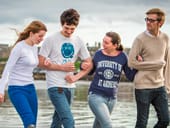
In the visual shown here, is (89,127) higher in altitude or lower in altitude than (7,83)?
lower

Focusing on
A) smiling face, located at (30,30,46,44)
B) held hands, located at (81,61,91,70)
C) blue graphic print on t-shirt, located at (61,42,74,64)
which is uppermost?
smiling face, located at (30,30,46,44)

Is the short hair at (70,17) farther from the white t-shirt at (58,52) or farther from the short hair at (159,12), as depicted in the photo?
the short hair at (159,12)

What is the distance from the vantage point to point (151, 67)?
27.2 ft

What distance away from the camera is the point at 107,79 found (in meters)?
8.09

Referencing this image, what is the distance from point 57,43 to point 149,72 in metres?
1.30

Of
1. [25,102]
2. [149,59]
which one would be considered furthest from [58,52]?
[149,59]

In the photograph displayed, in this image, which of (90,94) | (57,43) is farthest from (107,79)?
(57,43)

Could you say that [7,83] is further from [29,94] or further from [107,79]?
[107,79]

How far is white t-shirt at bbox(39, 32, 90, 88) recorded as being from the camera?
816 centimetres

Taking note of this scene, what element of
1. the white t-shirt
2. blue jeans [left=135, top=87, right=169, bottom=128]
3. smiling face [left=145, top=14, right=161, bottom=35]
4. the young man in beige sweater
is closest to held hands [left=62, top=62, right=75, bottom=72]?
the white t-shirt

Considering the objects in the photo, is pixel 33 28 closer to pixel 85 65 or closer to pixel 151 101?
pixel 85 65

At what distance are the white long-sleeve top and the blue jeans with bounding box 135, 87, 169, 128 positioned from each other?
1525 mm

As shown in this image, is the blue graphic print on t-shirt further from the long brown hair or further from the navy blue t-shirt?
the long brown hair

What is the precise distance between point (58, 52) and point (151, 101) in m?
1.45
